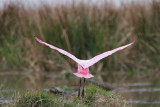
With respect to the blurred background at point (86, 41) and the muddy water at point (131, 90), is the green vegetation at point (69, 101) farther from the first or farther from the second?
the blurred background at point (86, 41)

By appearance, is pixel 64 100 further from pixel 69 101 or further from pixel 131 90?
pixel 131 90

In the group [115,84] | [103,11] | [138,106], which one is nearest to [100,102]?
[138,106]

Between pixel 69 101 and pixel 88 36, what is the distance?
229 inches

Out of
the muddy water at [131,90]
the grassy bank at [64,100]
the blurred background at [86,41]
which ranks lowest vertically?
the grassy bank at [64,100]

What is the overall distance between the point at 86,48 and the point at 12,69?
199cm

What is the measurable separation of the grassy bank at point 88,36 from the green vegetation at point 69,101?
4704 mm

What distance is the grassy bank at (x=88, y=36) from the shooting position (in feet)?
29.8

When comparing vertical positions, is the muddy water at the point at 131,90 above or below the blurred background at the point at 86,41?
below

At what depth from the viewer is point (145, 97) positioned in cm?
514

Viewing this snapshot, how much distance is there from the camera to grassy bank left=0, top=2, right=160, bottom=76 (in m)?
9.07

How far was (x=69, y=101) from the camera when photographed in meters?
3.41

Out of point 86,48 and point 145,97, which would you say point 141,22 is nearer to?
point 86,48

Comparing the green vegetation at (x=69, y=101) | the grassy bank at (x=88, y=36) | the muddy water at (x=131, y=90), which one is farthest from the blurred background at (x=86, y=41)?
the green vegetation at (x=69, y=101)

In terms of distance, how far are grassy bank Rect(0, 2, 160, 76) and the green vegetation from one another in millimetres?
4704
